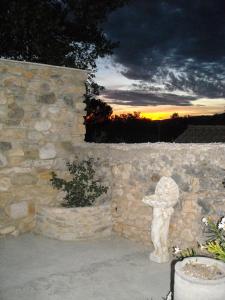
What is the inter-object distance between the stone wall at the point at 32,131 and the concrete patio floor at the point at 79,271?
0.70 metres

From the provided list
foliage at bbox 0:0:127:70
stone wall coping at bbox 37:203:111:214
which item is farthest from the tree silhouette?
stone wall coping at bbox 37:203:111:214

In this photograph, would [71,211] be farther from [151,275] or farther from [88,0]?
[88,0]

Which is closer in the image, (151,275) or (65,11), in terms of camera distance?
(151,275)

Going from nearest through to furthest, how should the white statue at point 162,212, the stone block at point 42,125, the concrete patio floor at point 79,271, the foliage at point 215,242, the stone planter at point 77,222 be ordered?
1. the foliage at point 215,242
2. the concrete patio floor at point 79,271
3. the white statue at point 162,212
4. the stone planter at point 77,222
5. the stone block at point 42,125

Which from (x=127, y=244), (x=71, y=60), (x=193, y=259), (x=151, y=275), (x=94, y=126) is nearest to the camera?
(x=193, y=259)

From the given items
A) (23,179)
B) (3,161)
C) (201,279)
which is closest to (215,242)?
(201,279)

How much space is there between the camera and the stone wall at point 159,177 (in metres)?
4.61

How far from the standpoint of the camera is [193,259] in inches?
138

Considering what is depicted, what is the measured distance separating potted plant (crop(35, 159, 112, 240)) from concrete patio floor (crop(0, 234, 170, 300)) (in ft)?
0.62

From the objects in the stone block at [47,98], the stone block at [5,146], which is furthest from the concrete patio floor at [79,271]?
the stone block at [47,98]

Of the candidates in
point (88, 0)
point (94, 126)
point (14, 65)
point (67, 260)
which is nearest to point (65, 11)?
point (88, 0)

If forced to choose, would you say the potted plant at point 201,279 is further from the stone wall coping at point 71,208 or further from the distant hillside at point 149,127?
the distant hillside at point 149,127

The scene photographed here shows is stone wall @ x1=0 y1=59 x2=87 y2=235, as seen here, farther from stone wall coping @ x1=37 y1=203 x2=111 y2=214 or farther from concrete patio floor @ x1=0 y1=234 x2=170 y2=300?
concrete patio floor @ x1=0 y1=234 x2=170 y2=300

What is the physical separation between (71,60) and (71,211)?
246 inches
